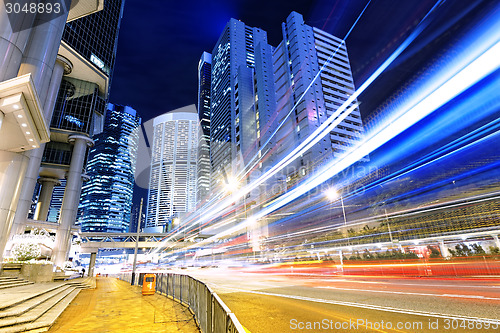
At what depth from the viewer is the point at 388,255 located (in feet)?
58.7

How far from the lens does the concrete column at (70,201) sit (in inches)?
1627

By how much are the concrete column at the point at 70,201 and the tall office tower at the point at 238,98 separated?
52.5 m

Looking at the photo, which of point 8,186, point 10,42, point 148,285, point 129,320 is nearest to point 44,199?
point 8,186

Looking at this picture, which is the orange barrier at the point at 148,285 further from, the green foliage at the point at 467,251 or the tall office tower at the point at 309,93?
the tall office tower at the point at 309,93

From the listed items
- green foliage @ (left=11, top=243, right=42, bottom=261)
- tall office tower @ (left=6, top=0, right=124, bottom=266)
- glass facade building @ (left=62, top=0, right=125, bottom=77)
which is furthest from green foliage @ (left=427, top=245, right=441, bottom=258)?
glass facade building @ (left=62, top=0, right=125, bottom=77)

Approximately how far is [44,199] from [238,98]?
77.3 meters

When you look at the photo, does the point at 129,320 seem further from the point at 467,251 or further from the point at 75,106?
the point at 75,106

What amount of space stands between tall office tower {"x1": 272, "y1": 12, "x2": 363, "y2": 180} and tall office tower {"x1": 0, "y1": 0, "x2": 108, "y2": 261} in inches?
2056

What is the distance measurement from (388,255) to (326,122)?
5964cm

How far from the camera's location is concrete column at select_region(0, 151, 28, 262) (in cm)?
1569

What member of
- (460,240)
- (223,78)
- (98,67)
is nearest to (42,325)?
(460,240)

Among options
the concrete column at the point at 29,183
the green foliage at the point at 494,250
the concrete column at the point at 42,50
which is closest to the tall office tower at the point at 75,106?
the concrete column at the point at 29,183

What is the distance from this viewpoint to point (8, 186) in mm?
16078

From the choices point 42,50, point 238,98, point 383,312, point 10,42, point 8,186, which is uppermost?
point 238,98
